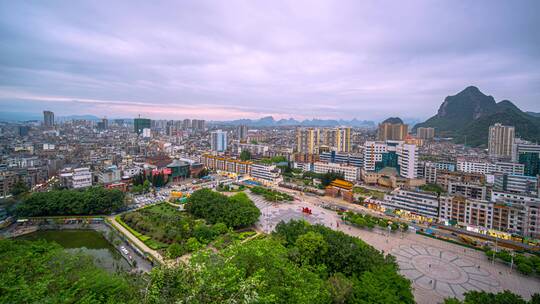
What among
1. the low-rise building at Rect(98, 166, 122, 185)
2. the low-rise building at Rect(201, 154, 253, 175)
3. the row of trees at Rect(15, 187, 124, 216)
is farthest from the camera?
the low-rise building at Rect(201, 154, 253, 175)

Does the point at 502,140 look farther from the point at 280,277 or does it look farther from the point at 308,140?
the point at 280,277

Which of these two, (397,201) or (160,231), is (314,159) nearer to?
(397,201)

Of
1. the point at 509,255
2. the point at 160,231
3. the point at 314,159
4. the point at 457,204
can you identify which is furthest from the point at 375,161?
the point at 160,231

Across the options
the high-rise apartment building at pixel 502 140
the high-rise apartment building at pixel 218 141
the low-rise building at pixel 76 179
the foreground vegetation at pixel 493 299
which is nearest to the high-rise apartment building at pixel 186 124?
the high-rise apartment building at pixel 218 141

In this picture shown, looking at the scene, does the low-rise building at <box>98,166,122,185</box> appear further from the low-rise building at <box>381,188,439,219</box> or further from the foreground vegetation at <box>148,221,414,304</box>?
the low-rise building at <box>381,188,439,219</box>

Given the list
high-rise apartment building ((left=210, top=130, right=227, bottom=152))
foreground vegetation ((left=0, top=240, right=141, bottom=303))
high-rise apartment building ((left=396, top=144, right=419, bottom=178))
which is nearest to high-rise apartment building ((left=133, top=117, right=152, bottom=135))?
high-rise apartment building ((left=210, top=130, right=227, bottom=152))

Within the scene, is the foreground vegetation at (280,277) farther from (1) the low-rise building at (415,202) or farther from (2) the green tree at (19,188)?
(2) the green tree at (19,188)
